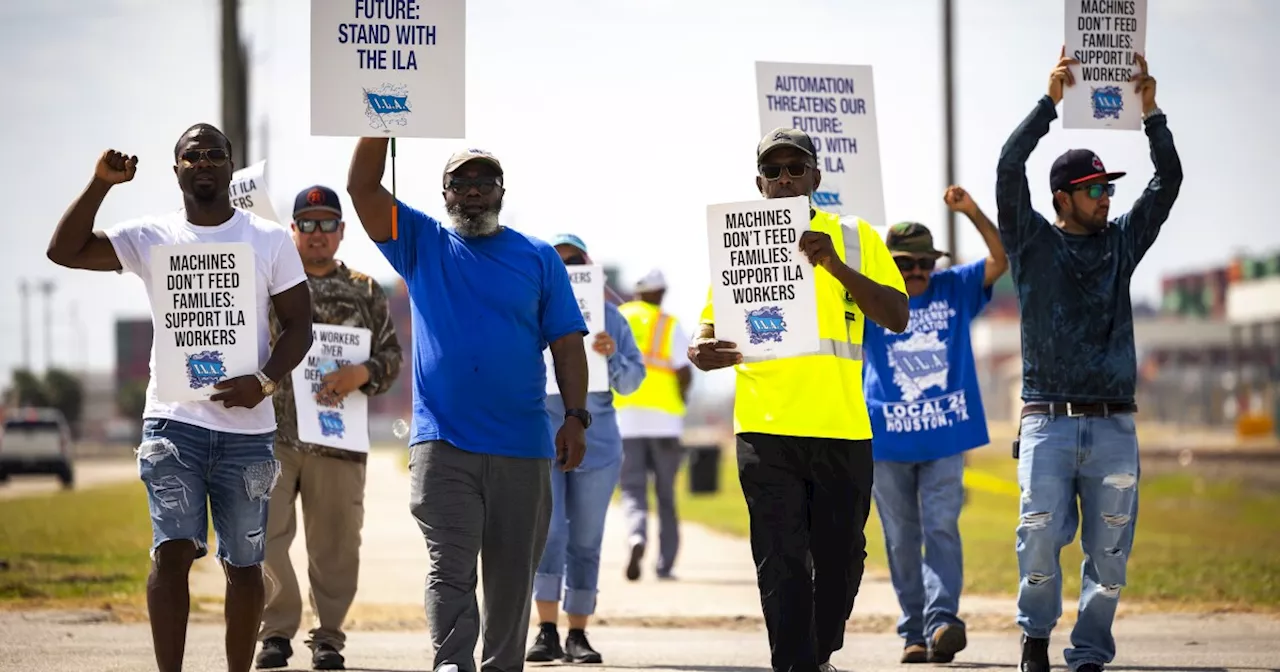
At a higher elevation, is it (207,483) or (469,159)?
(469,159)

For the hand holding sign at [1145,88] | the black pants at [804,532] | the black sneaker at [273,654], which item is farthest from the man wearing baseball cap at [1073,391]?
the black sneaker at [273,654]

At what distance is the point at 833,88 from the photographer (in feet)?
35.9

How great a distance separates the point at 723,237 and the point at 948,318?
295 cm

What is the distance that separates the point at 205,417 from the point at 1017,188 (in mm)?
3609

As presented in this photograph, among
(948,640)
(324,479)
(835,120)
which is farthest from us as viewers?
(835,120)

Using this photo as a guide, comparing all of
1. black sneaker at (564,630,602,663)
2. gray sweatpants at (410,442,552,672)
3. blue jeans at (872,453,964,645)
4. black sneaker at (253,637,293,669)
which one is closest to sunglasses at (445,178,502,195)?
gray sweatpants at (410,442,552,672)

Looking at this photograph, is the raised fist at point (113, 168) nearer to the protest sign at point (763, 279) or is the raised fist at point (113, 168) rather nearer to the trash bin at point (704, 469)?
the protest sign at point (763, 279)

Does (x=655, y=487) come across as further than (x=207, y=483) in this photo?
Yes

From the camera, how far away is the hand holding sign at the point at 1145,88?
28.9ft

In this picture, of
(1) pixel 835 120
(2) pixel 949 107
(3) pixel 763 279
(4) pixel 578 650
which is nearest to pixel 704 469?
(2) pixel 949 107

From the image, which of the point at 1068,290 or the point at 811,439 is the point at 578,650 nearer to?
the point at 811,439

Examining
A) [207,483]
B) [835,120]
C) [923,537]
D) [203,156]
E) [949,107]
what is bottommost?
[923,537]

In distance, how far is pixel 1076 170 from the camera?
26.8ft

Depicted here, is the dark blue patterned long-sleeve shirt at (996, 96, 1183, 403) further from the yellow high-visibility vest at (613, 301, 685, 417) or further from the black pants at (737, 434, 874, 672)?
the yellow high-visibility vest at (613, 301, 685, 417)
